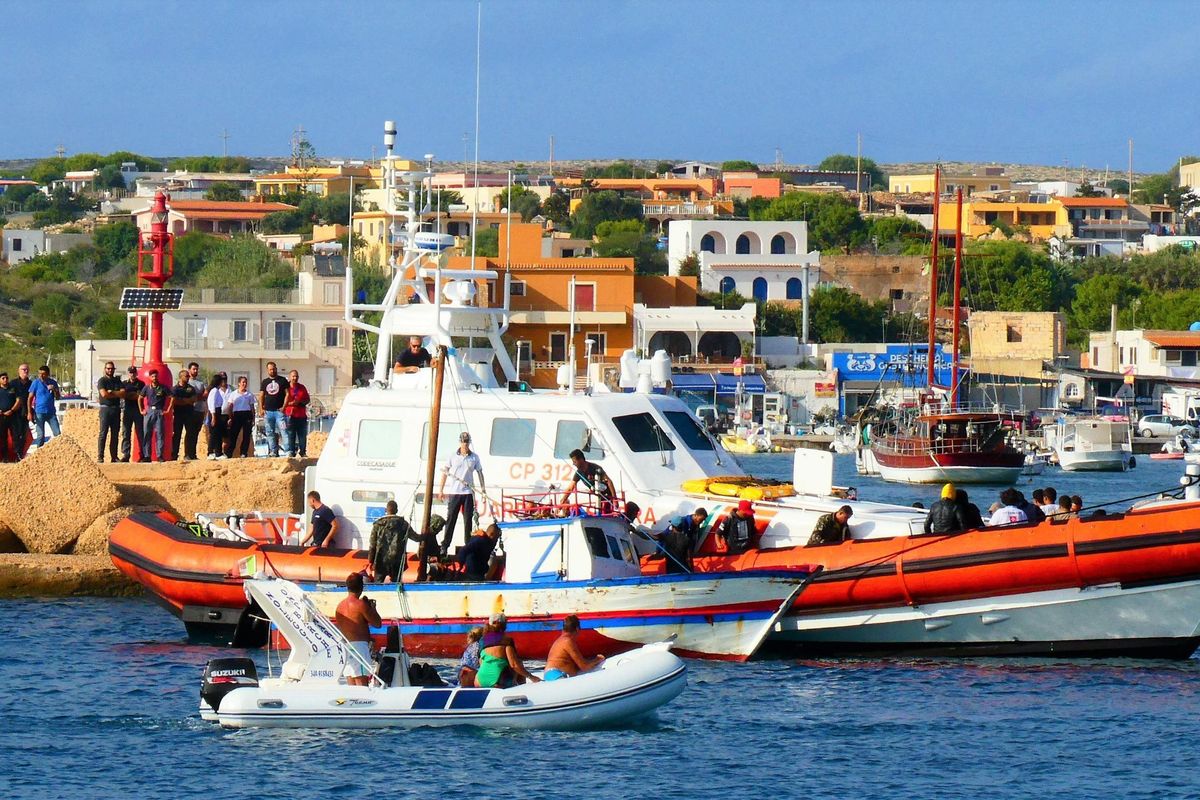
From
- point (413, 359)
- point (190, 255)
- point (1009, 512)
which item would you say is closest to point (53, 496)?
point (413, 359)

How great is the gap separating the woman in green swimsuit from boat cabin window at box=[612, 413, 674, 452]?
415cm

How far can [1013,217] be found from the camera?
140000 mm

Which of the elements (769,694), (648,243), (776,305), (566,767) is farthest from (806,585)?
(648,243)

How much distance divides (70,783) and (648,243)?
102879 mm

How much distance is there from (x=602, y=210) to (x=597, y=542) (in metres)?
113

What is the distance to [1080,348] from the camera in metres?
103

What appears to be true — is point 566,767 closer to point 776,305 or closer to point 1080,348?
point 776,305

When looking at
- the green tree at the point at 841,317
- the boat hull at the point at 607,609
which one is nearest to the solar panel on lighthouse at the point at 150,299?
the boat hull at the point at 607,609

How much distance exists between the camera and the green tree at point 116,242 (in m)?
118

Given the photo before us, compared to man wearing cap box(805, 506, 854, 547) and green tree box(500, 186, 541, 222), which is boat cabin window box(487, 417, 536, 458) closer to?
man wearing cap box(805, 506, 854, 547)

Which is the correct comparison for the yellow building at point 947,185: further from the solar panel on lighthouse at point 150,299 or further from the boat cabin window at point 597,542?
the boat cabin window at point 597,542

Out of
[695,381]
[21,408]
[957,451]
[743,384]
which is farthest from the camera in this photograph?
[743,384]

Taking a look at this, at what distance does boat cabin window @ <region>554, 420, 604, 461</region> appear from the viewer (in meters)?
20.1

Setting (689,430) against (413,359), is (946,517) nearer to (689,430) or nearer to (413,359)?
(689,430)
